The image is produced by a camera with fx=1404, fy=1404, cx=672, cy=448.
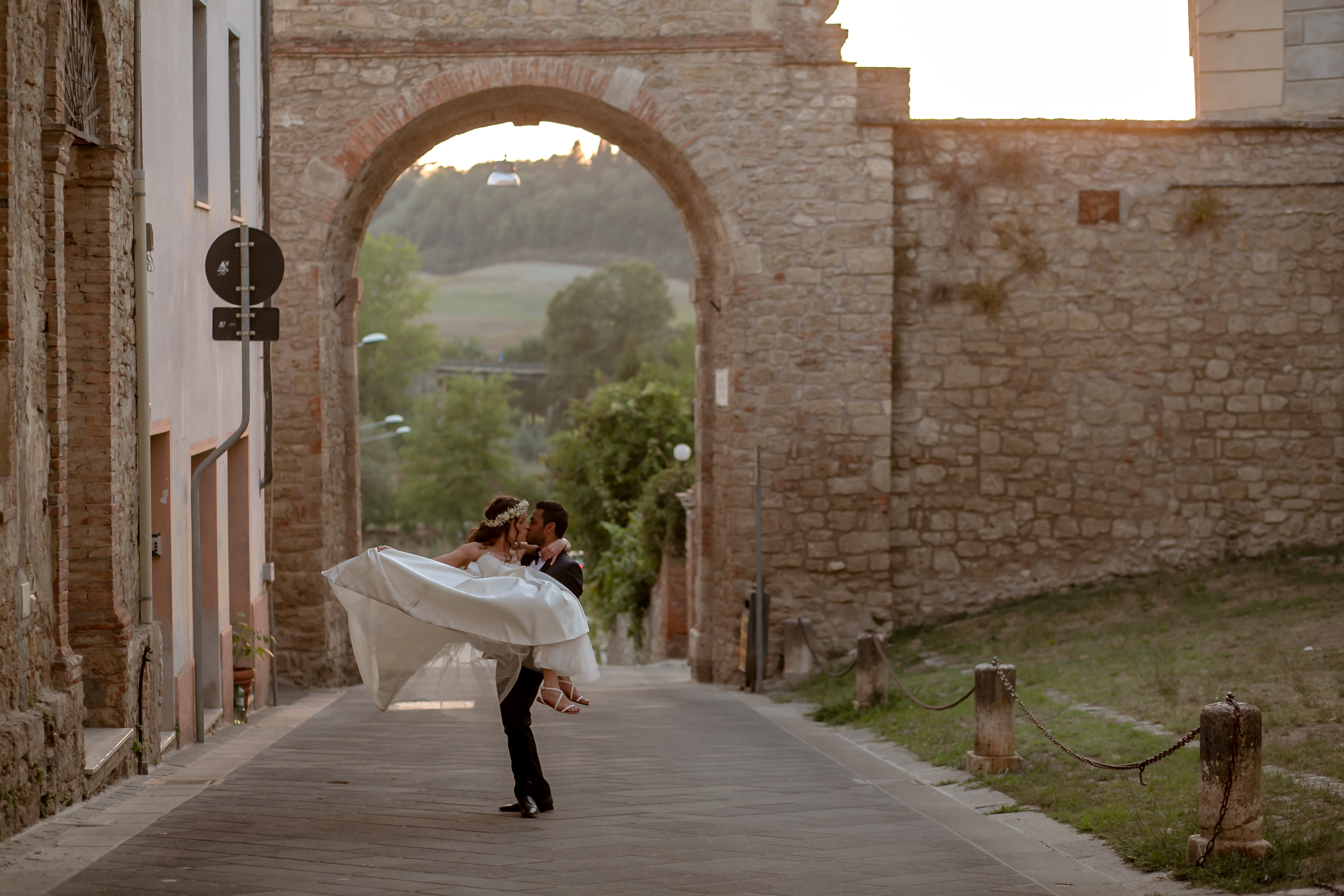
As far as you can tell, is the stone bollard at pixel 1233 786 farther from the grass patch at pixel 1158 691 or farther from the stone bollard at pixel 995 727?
the stone bollard at pixel 995 727

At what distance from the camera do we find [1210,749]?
5.38 m

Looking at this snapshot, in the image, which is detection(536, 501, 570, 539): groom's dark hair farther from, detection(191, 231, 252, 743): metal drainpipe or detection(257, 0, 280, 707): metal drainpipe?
detection(257, 0, 280, 707): metal drainpipe

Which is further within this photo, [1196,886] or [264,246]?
[264,246]

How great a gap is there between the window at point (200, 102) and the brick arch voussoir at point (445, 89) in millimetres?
3526

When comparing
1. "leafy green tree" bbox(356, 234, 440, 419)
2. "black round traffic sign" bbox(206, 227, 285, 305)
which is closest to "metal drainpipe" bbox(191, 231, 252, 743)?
"black round traffic sign" bbox(206, 227, 285, 305)

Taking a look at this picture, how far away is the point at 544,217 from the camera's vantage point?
116 meters

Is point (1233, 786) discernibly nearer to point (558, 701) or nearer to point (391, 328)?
point (558, 701)

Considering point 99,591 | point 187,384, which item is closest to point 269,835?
point 99,591

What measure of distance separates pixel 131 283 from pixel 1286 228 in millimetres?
11369

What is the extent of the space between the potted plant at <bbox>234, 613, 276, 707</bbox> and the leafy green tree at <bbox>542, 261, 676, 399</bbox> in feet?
225

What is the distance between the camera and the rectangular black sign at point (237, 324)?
29.4 feet

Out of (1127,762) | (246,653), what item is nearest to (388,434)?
(246,653)

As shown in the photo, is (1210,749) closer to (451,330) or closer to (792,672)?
(792,672)

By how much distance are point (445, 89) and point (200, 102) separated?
12.8 feet
